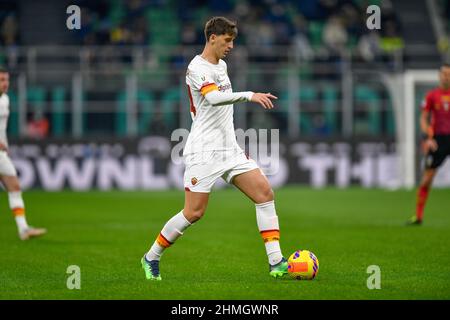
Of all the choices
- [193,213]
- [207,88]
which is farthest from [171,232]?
[207,88]

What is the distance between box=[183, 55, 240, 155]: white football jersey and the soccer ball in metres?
1.21

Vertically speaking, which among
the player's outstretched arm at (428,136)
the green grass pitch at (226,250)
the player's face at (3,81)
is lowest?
the green grass pitch at (226,250)

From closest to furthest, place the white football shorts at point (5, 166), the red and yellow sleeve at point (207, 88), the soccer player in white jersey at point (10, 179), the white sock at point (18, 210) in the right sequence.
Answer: the red and yellow sleeve at point (207, 88), the soccer player in white jersey at point (10, 179), the white football shorts at point (5, 166), the white sock at point (18, 210)

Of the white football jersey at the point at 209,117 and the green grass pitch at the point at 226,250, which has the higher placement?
the white football jersey at the point at 209,117

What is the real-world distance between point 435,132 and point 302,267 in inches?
292

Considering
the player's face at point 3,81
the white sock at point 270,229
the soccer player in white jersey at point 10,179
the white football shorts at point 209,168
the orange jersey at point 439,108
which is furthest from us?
the orange jersey at point 439,108

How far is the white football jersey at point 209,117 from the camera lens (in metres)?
9.12

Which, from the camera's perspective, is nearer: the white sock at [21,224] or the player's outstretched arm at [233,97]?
the player's outstretched arm at [233,97]

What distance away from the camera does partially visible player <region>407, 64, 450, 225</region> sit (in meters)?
15.6

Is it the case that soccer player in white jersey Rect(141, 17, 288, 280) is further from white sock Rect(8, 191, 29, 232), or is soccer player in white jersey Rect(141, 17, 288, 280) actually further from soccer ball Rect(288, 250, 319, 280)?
white sock Rect(8, 191, 29, 232)

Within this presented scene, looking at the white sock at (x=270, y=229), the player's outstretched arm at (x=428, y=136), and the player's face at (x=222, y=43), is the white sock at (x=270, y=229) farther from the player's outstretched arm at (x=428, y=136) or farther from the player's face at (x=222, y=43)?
the player's outstretched arm at (x=428, y=136)

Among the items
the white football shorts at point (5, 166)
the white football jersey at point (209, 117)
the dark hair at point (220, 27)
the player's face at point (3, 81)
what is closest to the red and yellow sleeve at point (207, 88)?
the white football jersey at point (209, 117)

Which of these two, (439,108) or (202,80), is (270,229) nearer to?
(202,80)
